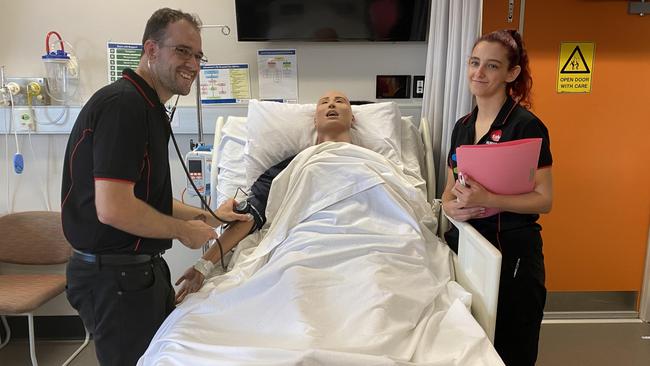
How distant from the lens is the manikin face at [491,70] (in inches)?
65.4

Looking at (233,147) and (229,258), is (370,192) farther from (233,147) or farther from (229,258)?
(233,147)

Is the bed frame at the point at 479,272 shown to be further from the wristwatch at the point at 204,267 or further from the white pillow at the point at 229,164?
the white pillow at the point at 229,164

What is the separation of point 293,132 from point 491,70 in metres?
0.99

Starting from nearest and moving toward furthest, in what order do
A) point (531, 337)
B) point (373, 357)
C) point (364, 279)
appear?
1. point (373, 357)
2. point (364, 279)
3. point (531, 337)

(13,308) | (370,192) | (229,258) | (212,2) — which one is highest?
(212,2)

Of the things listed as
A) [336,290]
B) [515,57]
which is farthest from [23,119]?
[515,57]

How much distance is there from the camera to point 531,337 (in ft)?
5.44

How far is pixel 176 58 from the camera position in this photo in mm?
1382

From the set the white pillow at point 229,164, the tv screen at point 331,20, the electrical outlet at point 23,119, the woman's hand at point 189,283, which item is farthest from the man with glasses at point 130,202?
the electrical outlet at point 23,119

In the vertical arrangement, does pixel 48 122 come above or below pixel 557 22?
below

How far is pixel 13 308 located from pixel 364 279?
5.73 feet

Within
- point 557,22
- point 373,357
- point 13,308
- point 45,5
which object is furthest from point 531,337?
point 45,5

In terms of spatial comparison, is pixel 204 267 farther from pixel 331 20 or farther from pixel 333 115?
pixel 331 20

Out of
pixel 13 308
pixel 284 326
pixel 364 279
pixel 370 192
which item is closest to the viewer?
pixel 284 326
